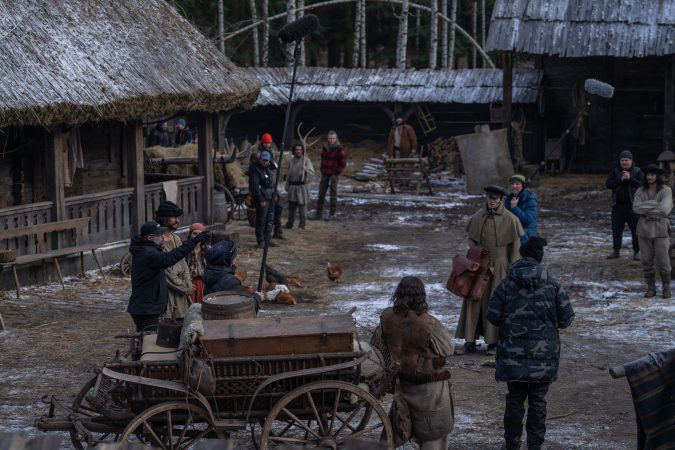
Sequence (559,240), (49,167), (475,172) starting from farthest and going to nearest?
(475,172)
(559,240)
(49,167)

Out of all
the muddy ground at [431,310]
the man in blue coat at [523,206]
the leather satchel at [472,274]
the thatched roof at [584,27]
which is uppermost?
the thatched roof at [584,27]

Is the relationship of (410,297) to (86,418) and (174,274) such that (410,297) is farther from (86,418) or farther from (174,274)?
(174,274)

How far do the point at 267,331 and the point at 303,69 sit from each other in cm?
2302

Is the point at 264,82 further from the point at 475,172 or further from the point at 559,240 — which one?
the point at 559,240

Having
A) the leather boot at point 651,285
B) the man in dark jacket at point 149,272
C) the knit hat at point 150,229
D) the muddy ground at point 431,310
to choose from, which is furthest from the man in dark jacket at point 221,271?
the leather boot at point 651,285

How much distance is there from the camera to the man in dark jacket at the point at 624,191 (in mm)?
15078

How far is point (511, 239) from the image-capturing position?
34.6 feet

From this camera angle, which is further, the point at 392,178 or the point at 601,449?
the point at 392,178

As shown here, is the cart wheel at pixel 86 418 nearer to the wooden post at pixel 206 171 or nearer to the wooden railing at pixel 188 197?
the wooden railing at pixel 188 197

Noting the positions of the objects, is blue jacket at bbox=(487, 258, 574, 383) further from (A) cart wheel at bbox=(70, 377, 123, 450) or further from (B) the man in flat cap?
(B) the man in flat cap

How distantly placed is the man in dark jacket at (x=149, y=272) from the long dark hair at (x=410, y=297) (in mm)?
Answer: 2369

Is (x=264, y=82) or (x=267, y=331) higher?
(x=264, y=82)

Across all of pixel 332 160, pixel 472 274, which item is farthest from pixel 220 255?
pixel 332 160

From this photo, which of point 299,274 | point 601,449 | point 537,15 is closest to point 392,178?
point 537,15
